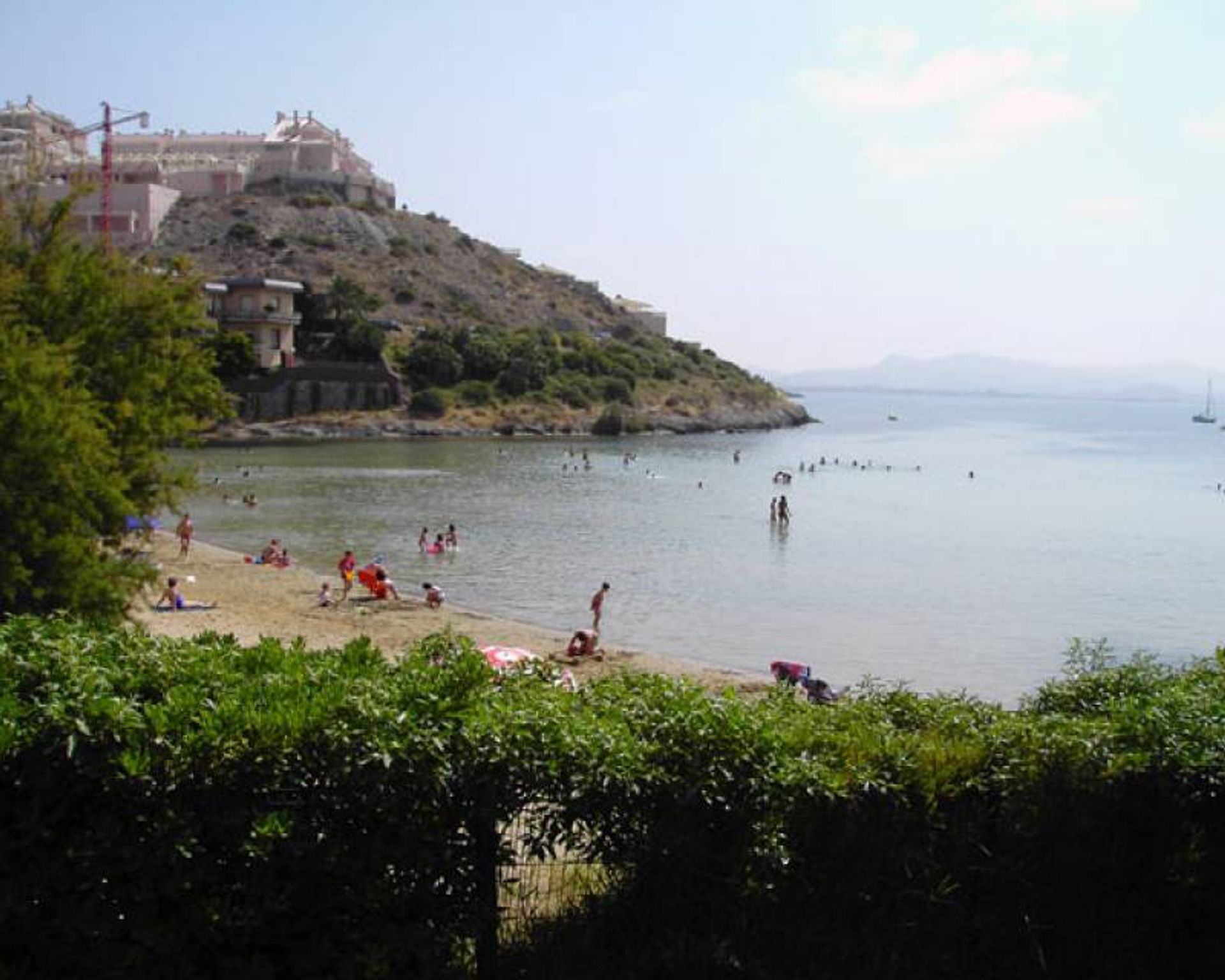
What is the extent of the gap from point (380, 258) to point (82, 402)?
378ft

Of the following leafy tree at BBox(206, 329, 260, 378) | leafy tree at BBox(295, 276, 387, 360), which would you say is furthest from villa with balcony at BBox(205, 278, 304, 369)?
leafy tree at BBox(206, 329, 260, 378)

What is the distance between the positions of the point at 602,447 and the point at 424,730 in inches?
3298

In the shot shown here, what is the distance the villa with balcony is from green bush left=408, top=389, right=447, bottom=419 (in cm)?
1009

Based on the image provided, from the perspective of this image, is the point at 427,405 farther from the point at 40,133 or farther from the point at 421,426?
the point at 40,133

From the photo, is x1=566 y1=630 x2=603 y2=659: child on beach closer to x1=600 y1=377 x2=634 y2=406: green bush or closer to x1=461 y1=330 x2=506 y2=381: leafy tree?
x1=461 y1=330 x2=506 y2=381: leafy tree

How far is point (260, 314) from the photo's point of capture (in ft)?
300

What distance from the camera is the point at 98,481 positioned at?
14.9 m

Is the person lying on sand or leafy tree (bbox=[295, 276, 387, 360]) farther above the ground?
leafy tree (bbox=[295, 276, 387, 360])

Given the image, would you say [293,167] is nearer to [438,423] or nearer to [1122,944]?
[438,423]

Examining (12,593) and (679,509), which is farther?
(679,509)

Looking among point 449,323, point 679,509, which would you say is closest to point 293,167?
point 449,323

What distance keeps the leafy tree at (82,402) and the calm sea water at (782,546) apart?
923cm

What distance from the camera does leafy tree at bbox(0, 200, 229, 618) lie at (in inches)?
551

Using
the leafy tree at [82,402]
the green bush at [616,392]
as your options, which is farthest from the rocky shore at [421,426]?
the leafy tree at [82,402]
